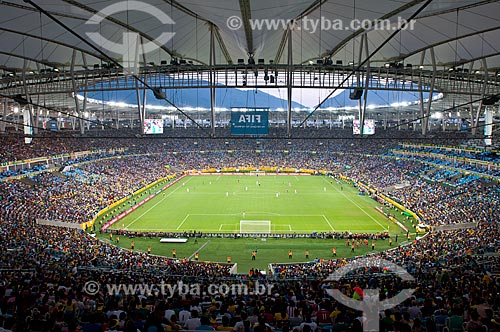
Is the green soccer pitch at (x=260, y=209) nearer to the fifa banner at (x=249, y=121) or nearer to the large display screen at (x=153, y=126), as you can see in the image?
the large display screen at (x=153, y=126)

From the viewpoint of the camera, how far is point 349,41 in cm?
2283

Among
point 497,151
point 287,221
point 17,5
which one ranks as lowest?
point 287,221

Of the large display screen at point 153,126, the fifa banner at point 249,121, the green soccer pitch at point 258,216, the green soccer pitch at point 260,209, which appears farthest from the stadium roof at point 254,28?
the green soccer pitch at point 260,209

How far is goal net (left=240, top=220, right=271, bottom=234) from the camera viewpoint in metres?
31.1

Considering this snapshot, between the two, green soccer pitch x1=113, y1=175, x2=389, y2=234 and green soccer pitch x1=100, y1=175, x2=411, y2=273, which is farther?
green soccer pitch x1=113, y1=175, x2=389, y2=234

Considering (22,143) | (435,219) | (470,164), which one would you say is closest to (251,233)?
(435,219)

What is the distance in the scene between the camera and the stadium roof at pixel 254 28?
52.2 ft

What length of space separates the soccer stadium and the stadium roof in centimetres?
13

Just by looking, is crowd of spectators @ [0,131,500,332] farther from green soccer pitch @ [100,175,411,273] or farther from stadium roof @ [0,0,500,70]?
stadium roof @ [0,0,500,70]

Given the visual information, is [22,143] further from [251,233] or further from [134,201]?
[251,233]

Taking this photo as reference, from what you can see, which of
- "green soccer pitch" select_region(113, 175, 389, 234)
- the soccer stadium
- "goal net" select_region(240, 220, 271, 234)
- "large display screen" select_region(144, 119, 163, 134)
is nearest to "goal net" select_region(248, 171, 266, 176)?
the soccer stadium

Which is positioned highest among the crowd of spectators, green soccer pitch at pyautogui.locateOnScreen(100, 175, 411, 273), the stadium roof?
the stadium roof

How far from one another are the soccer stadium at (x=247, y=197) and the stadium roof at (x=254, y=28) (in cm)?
13

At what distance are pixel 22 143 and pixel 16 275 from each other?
137 ft
